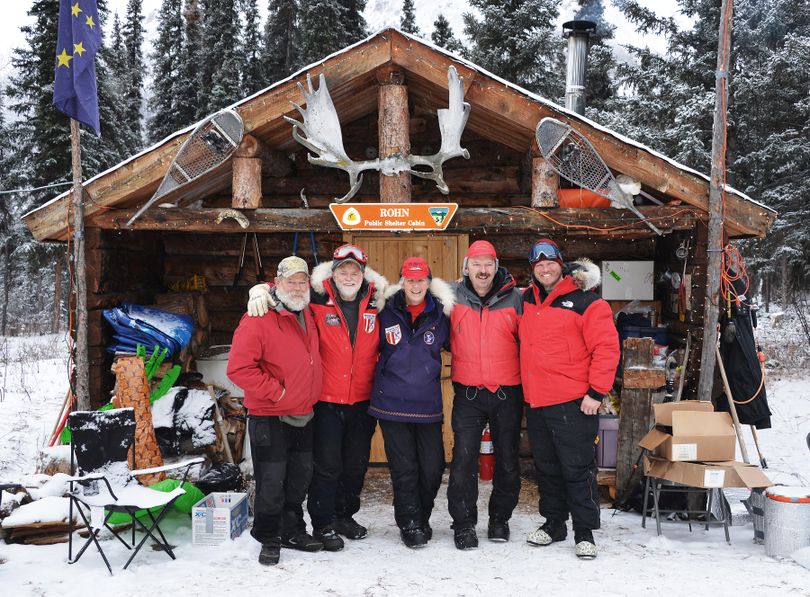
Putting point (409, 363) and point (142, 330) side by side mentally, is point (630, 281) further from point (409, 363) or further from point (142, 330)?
point (142, 330)

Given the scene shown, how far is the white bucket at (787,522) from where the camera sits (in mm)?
4125

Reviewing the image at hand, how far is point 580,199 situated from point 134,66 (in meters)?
29.1

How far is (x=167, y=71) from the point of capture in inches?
1021

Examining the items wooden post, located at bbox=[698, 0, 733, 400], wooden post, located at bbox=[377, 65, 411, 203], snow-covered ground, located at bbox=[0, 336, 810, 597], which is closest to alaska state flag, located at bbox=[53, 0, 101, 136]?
wooden post, located at bbox=[377, 65, 411, 203]

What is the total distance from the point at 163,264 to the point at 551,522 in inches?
192

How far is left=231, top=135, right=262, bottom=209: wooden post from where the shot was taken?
17.9ft

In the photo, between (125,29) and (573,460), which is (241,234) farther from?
(125,29)

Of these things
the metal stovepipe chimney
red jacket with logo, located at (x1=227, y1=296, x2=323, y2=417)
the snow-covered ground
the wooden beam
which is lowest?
the snow-covered ground

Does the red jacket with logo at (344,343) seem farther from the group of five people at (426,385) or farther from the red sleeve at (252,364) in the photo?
the red sleeve at (252,364)

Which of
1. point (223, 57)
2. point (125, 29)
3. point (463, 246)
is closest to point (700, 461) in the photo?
point (463, 246)

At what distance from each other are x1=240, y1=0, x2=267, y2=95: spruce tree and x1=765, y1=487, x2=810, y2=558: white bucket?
908 inches

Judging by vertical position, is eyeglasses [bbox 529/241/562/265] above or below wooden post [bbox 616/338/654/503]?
above

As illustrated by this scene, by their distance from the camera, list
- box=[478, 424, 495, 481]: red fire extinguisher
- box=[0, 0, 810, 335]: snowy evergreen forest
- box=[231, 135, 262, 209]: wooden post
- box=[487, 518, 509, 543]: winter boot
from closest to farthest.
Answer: box=[487, 518, 509, 543]: winter boot < box=[231, 135, 262, 209]: wooden post < box=[478, 424, 495, 481]: red fire extinguisher < box=[0, 0, 810, 335]: snowy evergreen forest

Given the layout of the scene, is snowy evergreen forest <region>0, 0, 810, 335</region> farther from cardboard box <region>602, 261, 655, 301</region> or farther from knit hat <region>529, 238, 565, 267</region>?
knit hat <region>529, 238, 565, 267</region>
